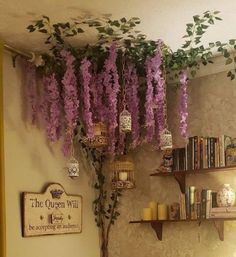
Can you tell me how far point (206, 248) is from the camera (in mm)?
3582

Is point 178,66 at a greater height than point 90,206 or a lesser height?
greater

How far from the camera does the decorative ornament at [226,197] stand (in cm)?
337

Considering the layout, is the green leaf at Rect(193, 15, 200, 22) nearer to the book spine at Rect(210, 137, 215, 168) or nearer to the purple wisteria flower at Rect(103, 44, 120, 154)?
the purple wisteria flower at Rect(103, 44, 120, 154)

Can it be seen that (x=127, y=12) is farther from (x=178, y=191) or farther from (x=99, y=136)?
(x=178, y=191)

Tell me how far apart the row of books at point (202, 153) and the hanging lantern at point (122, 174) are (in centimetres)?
34

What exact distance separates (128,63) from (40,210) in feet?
4.02

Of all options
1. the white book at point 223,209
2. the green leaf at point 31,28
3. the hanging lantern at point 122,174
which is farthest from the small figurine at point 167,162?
the green leaf at point 31,28

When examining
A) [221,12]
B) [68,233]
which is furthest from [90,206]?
[221,12]

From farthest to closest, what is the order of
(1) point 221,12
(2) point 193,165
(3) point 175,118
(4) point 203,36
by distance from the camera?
(3) point 175,118 → (2) point 193,165 → (4) point 203,36 → (1) point 221,12

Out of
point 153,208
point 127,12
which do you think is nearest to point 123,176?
point 153,208

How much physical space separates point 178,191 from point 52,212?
3.21ft

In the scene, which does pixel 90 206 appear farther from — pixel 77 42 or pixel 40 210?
pixel 77 42

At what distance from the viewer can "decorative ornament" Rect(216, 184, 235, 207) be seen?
11.1 feet

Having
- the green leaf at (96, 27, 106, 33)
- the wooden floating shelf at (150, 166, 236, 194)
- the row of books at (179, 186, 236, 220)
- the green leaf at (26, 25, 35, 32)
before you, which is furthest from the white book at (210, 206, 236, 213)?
the green leaf at (26, 25, 35, 32)
